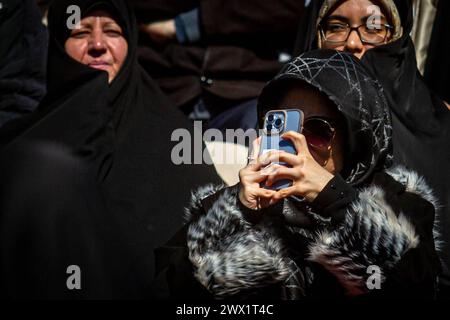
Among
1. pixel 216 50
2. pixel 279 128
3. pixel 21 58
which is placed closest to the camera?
pixel 279 128

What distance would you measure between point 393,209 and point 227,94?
1.74 metres

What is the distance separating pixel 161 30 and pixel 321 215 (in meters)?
2.05

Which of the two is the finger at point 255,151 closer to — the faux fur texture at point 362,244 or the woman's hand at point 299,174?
the woman's hand at point 299,174

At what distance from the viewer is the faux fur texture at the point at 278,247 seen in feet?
6.46

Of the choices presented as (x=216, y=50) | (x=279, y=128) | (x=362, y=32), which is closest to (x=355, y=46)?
(x=362, y=32)

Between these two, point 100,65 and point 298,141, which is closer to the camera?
point 298,141

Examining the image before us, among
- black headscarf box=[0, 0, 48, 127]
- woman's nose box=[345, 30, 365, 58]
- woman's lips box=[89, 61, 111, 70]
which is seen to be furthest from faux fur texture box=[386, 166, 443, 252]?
black headscarf box=[0, 0, 48, 127]

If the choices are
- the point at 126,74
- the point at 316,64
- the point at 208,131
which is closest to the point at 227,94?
the point at 208,131

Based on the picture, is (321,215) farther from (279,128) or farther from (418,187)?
(418,187)

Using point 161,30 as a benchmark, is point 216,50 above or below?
below

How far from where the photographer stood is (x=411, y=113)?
2740 mm

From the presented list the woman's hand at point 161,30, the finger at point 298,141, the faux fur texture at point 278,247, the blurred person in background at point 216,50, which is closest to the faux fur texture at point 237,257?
the faux fur texture at point 278,247

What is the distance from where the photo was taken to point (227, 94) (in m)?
3.67
